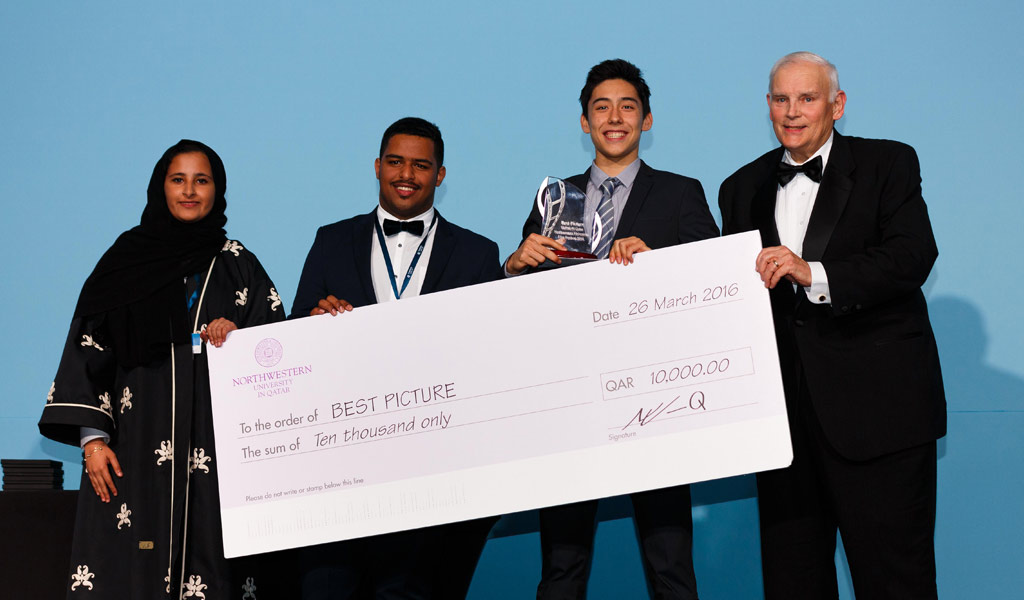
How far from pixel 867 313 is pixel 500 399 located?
1093 millimetres

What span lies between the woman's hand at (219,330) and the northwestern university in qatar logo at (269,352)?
109 mm

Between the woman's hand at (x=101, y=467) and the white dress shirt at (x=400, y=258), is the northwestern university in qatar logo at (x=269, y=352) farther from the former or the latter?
the woman's hand at (x=101, y=467)

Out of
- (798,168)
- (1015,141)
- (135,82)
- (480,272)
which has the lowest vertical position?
(480,272)

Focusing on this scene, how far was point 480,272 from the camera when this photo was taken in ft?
10.6

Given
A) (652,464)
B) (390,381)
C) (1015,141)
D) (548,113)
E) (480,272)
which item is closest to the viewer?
(652,464)

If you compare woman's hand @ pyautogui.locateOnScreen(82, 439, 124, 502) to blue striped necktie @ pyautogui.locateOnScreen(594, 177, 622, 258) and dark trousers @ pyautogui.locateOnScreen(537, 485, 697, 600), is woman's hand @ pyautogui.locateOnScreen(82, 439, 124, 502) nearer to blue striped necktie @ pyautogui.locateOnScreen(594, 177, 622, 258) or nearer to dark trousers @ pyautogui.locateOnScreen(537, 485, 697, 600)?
dark trousers @ pyautogui.locateOnScreen(537, 485, 697, 600)

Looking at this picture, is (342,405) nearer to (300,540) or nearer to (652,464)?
(300,540)

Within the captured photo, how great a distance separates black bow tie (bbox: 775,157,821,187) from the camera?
2.91m

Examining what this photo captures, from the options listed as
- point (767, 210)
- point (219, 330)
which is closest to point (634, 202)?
point (767, 210)

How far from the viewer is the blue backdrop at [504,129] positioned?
367cm

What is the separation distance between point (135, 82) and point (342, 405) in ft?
7.32

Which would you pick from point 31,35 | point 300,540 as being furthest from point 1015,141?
point 31,35

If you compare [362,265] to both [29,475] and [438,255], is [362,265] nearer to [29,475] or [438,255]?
[438,255]

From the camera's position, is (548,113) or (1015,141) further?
(548,113)
